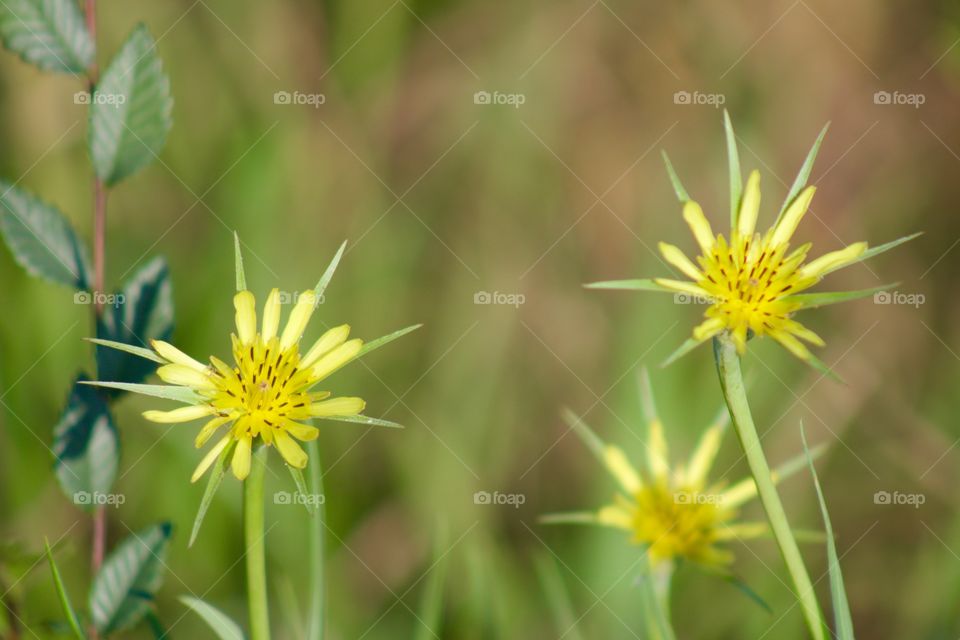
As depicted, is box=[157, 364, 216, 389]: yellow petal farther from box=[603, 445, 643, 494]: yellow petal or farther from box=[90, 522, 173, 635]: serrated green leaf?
box=[603, 445, 643, 494]: yellow petal


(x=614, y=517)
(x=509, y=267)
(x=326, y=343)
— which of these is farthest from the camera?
(x=509, y=267)

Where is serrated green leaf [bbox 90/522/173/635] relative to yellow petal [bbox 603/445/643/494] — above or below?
below

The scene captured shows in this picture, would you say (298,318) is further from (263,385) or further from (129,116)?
(129,116)

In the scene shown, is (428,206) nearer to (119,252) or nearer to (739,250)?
(119,252)

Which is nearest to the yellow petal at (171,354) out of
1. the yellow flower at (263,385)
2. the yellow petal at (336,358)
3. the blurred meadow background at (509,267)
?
the yellow flower at (263,385)

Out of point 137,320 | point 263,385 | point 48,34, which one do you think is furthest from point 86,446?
point 48,34

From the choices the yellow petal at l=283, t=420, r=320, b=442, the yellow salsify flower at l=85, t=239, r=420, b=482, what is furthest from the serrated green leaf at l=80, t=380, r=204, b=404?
the yellow petal at l=283, t=420, r=320, b=442

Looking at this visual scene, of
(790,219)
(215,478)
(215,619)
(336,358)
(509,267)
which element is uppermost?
(509,267)

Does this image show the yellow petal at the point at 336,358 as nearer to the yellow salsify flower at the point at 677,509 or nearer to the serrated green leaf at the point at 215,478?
the serrated green leaf at the point at 215,478
